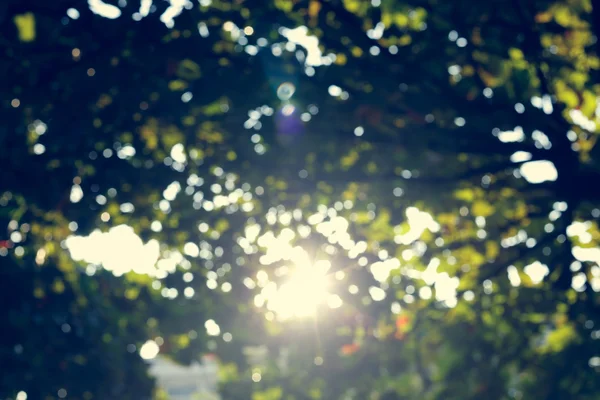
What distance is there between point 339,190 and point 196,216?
1.72m

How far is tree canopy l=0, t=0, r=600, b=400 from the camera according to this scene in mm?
5348

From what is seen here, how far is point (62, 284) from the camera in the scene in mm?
5547

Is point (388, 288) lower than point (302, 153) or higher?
lower

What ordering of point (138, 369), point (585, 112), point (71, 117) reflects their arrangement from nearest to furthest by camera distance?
point (71, 117), point (138, 369), point (585, 112)

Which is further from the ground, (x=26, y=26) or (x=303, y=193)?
(x=26, y=26)

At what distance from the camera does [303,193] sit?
6969mm

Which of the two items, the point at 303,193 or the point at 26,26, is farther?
the point at 303,193

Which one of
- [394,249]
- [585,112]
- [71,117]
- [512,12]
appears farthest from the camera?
[394,249]

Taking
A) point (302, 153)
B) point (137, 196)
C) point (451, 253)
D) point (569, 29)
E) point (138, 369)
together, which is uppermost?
point (569, 29)

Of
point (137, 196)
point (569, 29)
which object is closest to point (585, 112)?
point (569, 29)

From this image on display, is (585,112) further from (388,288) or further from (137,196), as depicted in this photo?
(137,196)

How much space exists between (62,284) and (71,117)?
1.54 metres

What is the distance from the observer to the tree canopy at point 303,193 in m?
5.35

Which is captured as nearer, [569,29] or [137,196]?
[569,29]
